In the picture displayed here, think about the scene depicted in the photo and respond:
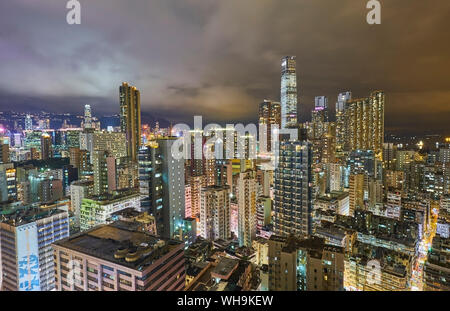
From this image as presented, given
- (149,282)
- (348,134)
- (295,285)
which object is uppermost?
(348,134)

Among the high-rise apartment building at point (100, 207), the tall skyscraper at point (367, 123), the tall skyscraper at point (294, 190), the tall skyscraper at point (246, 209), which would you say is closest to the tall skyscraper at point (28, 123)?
the high-rise apartment building at point (100, 207)

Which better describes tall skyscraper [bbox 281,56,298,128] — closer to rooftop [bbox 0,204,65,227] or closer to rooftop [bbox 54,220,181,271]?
rooftop [bbox 0,204,65,227]

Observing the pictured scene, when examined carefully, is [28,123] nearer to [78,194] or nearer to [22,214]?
[78,194]

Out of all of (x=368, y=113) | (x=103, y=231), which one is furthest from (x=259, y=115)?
(x=103, y=231)

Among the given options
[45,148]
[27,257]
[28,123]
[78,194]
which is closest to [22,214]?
[27,257]

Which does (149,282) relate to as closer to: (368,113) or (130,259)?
(130,259)

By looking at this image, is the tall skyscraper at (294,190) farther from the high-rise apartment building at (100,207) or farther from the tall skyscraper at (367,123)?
the tall skyscraper at (367,123)
